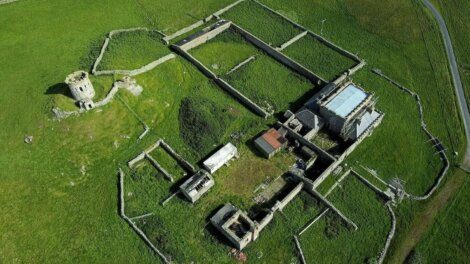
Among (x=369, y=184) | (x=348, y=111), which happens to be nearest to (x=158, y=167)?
(x=348, y=111)

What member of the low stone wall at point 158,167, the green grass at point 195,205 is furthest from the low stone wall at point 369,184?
the low stone wall at point 158,167

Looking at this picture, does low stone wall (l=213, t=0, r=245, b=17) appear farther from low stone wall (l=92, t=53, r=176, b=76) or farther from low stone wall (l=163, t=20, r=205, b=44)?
low stone wall (l=92, t=53, r=176, b=76)

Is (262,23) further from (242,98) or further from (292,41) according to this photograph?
(242,98)

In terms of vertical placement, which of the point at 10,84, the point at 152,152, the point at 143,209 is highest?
the point at 152,152

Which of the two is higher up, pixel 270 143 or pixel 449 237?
pixel 449 237

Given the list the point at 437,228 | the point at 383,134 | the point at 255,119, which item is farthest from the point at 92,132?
the point at 437,228

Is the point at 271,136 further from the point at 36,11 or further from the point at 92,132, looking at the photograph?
the point at 36,11

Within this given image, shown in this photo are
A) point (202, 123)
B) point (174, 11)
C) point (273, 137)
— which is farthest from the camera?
point (174, 11)
